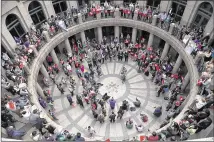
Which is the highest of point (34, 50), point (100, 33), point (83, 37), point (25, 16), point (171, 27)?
point (25, 16)

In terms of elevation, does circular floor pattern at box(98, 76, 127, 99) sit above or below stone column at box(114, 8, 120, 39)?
below

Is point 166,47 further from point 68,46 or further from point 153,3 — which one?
point 68,46

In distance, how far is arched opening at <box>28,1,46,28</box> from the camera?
90.5ft

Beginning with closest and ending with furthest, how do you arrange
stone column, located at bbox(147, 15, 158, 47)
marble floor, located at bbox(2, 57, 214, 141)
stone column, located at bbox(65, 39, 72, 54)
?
1. marble floor, located at bbox(2, 57, 214, 141)
2. stone column, located at bbox(147, 15, 158, 47)
3. stone column, located at bbox(65, 39, 72, 54)

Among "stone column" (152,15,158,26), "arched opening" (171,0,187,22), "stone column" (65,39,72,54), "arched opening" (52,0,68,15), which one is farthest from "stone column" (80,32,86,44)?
"arched opening" (171,0,187,22)

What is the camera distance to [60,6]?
99.9 ft

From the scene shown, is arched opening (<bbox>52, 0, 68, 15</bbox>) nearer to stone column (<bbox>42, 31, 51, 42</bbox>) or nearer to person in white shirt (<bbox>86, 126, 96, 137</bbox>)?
stone column (<bbox>42, 31, 51, 42</bbox>)

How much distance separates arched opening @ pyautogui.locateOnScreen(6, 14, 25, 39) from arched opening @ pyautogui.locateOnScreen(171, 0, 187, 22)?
20491mm

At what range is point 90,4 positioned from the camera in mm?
31359

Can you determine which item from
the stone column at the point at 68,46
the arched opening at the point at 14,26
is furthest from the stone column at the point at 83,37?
the arched opening at the point at 14,26

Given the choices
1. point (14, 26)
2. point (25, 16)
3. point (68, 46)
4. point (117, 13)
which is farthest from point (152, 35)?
point (14, 26)

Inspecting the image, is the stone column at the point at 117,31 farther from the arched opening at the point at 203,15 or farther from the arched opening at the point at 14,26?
the arched opening at the point at 14,26

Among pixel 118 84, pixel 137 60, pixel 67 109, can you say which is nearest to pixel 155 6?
pixel 137 60

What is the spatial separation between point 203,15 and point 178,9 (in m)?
3.70
